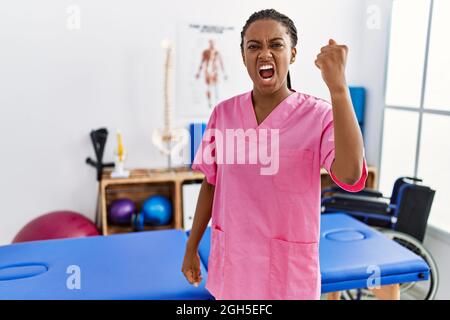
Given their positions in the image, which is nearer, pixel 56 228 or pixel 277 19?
pixel 277 19

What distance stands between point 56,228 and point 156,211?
45 centimetres

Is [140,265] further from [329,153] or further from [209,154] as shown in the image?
[329,153]

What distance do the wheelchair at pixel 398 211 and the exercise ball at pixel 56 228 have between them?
105cm

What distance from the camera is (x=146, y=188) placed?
7.25 ft

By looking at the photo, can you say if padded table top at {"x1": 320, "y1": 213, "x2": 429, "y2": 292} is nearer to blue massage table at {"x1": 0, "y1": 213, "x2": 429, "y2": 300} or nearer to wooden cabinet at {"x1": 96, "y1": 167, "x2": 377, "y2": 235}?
blue massage table at {"x1": 0, "y1": 213, "x2": 429, "y2": 300}

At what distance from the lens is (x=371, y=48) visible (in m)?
1.09

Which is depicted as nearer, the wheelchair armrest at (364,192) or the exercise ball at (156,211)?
the wheelchair armrest at (364,192)

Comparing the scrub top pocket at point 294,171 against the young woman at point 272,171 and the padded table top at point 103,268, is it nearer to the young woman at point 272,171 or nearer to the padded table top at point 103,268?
the young woman at point 272,171

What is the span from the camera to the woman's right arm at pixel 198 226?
69 cm

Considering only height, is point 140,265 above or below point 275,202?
below

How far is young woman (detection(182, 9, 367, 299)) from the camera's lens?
0.52m
